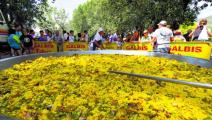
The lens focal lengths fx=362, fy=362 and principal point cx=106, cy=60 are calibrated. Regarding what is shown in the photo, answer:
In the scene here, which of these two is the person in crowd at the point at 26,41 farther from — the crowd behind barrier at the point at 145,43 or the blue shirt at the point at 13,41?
the blue shirt at the point at 13,41

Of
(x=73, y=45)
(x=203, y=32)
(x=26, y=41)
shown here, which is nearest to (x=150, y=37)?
(x=203, y=32)

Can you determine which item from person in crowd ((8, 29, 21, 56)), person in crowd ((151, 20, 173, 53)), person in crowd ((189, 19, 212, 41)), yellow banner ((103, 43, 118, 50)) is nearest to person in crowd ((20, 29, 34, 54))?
person in crowd ((8, 29, 21, 56))

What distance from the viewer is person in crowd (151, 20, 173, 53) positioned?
1395cm

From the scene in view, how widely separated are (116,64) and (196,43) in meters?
5.76

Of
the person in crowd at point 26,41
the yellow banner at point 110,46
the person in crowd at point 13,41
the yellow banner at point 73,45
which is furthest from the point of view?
the yellow banner at point 110,46

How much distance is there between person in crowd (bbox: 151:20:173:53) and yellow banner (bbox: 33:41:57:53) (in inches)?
371

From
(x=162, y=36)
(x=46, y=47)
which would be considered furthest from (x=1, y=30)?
(x=162, y=36)

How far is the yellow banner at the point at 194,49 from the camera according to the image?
13.5m

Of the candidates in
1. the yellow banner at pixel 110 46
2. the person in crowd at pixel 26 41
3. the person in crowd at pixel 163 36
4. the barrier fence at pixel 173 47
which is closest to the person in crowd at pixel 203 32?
the barrier fence at pixel 173 47

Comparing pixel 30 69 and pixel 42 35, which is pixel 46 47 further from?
pixel 30 69

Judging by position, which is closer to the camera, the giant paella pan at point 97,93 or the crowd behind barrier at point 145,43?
the giant paella pan at point 97,93

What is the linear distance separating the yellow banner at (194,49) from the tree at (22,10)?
835 inches

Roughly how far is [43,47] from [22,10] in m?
16.3

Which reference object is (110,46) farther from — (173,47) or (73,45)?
(173,47)
